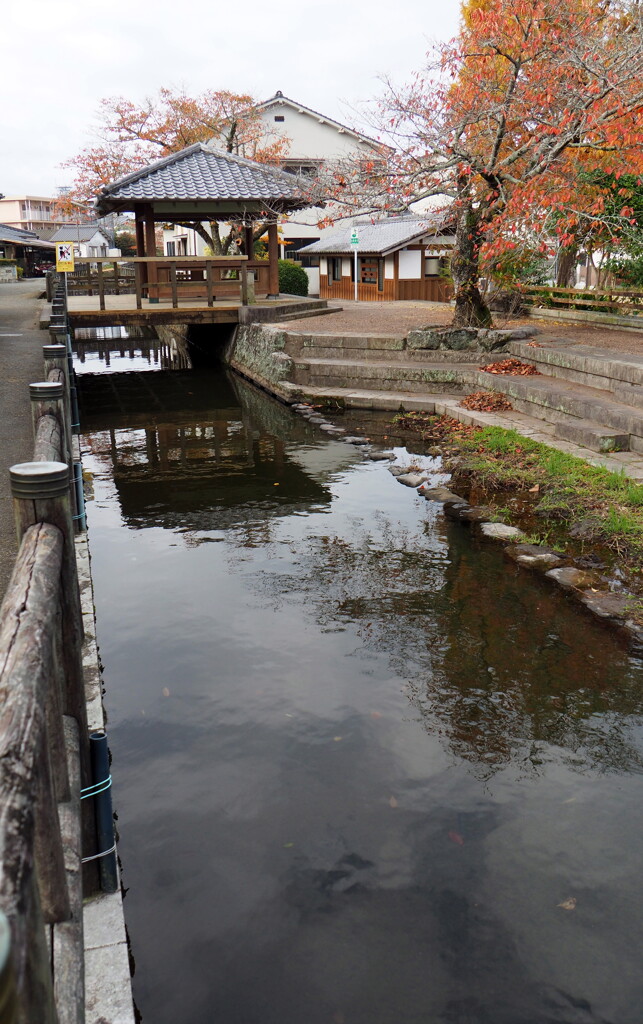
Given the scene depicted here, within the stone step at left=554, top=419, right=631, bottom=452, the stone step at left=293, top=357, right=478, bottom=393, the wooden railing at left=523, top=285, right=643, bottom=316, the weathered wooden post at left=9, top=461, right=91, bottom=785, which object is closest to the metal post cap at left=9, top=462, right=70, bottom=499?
the weathered wooden post at left=9, top=461, right=91, bottom=785

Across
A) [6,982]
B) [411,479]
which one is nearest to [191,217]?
[411,479]

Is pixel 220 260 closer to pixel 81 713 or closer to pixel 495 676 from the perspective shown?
pixel 495 676

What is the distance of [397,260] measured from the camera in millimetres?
30797

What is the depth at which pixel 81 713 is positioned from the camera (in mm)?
3393

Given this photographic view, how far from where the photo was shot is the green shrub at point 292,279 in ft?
105

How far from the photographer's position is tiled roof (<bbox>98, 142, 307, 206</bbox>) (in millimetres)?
20422

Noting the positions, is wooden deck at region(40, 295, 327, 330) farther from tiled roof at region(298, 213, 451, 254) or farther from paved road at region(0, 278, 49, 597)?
tiled roof at region(298, 213, 451, 254)

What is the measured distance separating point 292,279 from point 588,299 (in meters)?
14.7

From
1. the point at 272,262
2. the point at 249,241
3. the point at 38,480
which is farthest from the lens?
the point at 272,262

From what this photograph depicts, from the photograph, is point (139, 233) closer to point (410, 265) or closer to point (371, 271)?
point (410, 265)

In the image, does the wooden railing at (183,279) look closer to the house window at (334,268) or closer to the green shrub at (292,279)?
the green shrub at (292,279)

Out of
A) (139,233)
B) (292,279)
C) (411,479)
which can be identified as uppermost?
(139,233)

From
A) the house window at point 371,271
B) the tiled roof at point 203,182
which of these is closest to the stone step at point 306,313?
the tiled roof at point 203,182

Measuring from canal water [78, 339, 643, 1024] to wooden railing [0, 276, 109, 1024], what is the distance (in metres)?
0.84
